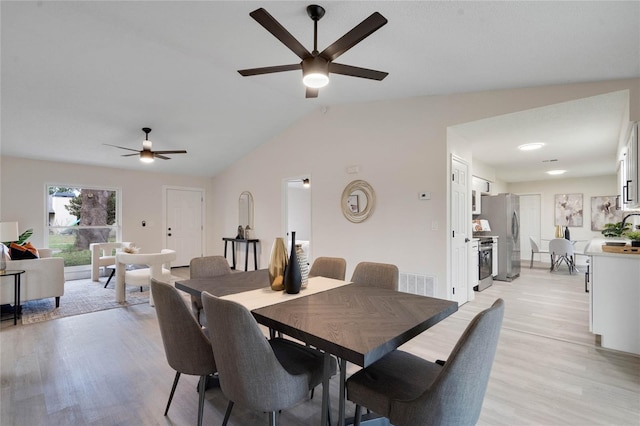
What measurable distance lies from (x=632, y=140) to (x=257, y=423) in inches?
153

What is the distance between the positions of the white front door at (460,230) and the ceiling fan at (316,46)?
7.21ft

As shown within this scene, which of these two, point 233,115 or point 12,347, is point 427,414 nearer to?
point 12,347

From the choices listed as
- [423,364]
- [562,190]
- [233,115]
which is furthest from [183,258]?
[562,190]

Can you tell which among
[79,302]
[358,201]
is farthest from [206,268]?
[79,302]

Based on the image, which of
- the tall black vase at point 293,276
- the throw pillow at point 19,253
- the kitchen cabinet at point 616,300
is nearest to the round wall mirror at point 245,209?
the throw pillow at point 19,253

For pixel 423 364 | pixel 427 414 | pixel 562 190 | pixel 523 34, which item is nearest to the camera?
pixel 427 414

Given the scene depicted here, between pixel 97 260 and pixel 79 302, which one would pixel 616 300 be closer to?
pixel 79 302

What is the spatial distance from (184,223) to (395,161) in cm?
533

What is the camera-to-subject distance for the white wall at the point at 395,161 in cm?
350

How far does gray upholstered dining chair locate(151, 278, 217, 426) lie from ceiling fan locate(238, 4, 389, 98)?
1.55 metres

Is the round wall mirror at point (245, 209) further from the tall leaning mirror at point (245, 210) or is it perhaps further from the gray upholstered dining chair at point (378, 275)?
the gray upholstered dining chair at point (378, 275)

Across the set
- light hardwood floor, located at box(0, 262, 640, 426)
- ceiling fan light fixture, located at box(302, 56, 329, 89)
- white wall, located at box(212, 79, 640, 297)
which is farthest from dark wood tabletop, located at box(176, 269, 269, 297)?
white wall, located at box(212, 79, 640, 297)

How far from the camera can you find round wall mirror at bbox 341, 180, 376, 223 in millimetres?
4324

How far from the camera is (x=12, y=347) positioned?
2803 mm
